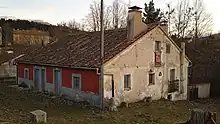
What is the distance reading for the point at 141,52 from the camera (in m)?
18.8

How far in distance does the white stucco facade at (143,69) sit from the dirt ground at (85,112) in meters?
0.95

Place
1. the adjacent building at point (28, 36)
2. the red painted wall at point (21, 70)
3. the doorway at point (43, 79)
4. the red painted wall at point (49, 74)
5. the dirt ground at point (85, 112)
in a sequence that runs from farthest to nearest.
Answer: the adjacent building at point (28, 36) → the red painted wall at point (21, 70) → the doorway at point (43, 79) → the red painted wall at point (49, 74) → the dirt ground at point (85, 112)

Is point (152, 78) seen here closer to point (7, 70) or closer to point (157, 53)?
point (157, 53)

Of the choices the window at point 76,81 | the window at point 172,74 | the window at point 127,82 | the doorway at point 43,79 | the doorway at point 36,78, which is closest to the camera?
the window at point 127,82

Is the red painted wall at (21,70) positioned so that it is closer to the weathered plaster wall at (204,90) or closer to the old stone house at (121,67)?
the old stone house at (121,67)

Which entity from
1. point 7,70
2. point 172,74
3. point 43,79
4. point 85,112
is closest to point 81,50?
point 43,79

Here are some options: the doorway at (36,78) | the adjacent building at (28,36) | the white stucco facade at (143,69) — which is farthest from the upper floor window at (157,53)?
the adjacent building at (28,36)

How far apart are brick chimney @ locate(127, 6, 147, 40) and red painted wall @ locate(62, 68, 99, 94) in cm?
379

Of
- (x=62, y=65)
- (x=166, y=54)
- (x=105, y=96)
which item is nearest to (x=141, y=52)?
(x=166, y=54)

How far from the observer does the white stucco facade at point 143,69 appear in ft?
56.9

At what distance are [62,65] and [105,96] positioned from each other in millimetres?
4717

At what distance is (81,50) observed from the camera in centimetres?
2089

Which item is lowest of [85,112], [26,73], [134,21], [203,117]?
[85,112]

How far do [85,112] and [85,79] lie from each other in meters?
3.05
